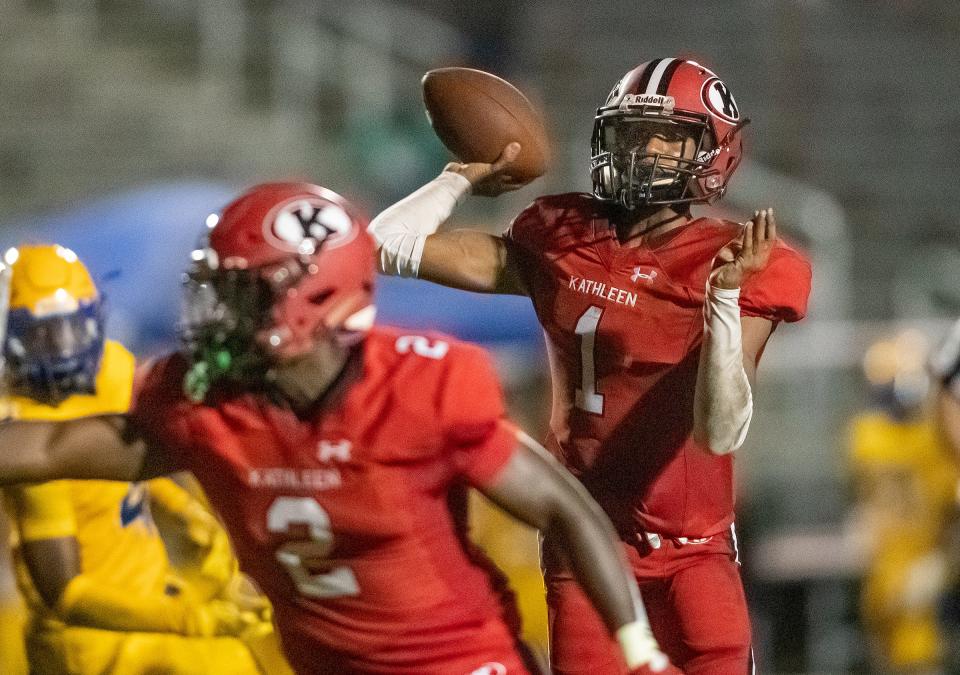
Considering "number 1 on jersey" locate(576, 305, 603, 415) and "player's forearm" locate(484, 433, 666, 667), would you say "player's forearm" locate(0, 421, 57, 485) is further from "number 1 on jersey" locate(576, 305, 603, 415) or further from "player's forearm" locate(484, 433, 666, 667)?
"number 1 on jersey" locate(576, 305, 603, 415)

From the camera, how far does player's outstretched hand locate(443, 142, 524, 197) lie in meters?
4.30

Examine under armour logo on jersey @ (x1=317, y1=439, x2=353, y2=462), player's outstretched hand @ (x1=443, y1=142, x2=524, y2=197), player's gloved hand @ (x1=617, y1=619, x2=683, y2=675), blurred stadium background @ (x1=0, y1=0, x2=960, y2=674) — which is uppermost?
player's outstretched hand @ (x1=443, y1=142, x2=524, y2=197)

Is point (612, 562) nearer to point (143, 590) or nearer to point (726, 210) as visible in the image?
point (143, 590)

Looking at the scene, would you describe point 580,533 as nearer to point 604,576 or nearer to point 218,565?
point 604,576

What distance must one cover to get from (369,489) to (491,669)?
1.40 feet

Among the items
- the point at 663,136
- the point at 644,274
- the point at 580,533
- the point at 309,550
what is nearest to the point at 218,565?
the point at 309,550

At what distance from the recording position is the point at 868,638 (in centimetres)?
888

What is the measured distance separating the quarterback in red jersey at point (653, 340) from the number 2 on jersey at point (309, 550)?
0.94m

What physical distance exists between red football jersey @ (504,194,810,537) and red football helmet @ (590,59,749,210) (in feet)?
0.34

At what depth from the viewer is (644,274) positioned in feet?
12.5

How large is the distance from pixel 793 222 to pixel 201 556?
5782mm

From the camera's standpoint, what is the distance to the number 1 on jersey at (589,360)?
12.6 ft

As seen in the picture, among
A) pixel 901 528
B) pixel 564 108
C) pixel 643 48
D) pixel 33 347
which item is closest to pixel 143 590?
pixel 33 347

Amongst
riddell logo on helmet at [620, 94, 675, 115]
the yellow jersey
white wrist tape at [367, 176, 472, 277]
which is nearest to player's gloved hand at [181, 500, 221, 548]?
the yellow jersey
